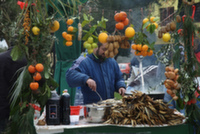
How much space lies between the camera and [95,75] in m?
3.46

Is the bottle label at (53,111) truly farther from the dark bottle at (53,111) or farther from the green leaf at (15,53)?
the green leaf at (15,53)

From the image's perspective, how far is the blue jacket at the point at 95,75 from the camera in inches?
133

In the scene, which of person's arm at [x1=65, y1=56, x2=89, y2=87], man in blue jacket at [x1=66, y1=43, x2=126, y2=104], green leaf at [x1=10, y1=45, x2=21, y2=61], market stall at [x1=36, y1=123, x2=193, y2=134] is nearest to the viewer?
green leaf at [x1=10, y1=45, x2=21, y2=61]

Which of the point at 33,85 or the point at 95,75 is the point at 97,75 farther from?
the point at 33,85

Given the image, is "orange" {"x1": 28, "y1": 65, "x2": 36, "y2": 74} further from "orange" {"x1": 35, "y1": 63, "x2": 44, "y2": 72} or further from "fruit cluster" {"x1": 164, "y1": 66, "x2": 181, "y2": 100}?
"fruit cluster" {"x1": 164, "y1": 66, "x2": 181, "y2": 100}

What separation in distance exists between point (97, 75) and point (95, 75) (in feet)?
0.09

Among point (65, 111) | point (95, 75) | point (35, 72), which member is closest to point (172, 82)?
point (65, 111)

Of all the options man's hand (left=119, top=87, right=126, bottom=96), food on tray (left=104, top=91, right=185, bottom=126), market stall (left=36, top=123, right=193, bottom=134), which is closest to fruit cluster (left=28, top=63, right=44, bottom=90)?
market stall (left=36, top=123, right=193, bottom=134)

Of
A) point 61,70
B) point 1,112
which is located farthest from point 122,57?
point 1,112

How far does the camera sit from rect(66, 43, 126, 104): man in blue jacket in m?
3.38

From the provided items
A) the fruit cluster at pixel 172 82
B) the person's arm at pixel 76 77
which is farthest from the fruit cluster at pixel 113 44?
the person's arm at pixel 76 77

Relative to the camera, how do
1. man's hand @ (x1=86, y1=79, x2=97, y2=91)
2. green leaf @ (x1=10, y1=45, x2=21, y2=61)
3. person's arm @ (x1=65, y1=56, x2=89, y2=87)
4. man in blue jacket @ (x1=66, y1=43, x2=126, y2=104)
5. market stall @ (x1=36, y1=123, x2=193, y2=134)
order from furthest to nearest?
man in blue jacket @ (x1=66, y1=43, x2=126, y2=104) → person's arm @ (x1=65, y1=56, x2=89, y2=87) → man's hand @ (x1=86, y1=79, x2=97, y2=91) → market stall @ (x1=36, y1=123, x2=193, y2=134) → green leaf @ (x1=10, y1=45, x2=21, y2=61)

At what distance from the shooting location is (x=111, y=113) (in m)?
2.46

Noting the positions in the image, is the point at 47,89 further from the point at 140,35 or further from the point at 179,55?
the point at 179,55
